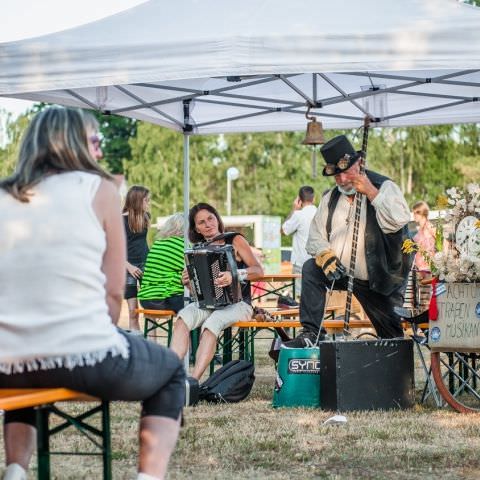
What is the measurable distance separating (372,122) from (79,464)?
208 inches

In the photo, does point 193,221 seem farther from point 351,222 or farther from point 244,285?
point 351,222

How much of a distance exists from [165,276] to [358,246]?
102 inches

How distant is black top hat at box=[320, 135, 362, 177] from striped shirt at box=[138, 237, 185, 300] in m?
2.52

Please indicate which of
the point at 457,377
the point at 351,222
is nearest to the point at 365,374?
the point at 457,377

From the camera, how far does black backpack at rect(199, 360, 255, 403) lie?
7.45m

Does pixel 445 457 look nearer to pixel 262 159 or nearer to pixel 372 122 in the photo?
pixel 372 122

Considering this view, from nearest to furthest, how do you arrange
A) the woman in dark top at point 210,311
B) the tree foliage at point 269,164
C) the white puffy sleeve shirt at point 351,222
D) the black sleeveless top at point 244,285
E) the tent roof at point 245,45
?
the tent roof at point 245,45, the white puffy sleeve shirt at point 351,222, the woman in dark top at point 210,311, the black sleeveless top at point 244,285, the tree foliage at point 269,164

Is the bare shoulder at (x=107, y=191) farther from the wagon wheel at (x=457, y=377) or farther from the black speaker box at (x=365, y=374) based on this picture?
the wagon wheel at (x=457, y=377)

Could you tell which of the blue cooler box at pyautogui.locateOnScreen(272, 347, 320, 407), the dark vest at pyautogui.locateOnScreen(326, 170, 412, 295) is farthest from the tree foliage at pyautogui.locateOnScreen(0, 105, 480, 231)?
the blue cooler box at pyautogui.locateOnScreen(272, 347, 320, 407)

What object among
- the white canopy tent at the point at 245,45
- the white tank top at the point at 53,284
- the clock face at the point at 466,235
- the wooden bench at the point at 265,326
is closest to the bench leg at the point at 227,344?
the wooden bench at the point at 265,326

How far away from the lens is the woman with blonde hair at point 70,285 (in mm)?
3436

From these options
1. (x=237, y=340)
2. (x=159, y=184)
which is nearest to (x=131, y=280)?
(x=237, y=340)

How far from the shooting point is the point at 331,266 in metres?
7.34

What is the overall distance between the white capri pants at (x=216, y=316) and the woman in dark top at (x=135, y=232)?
2.39 m
